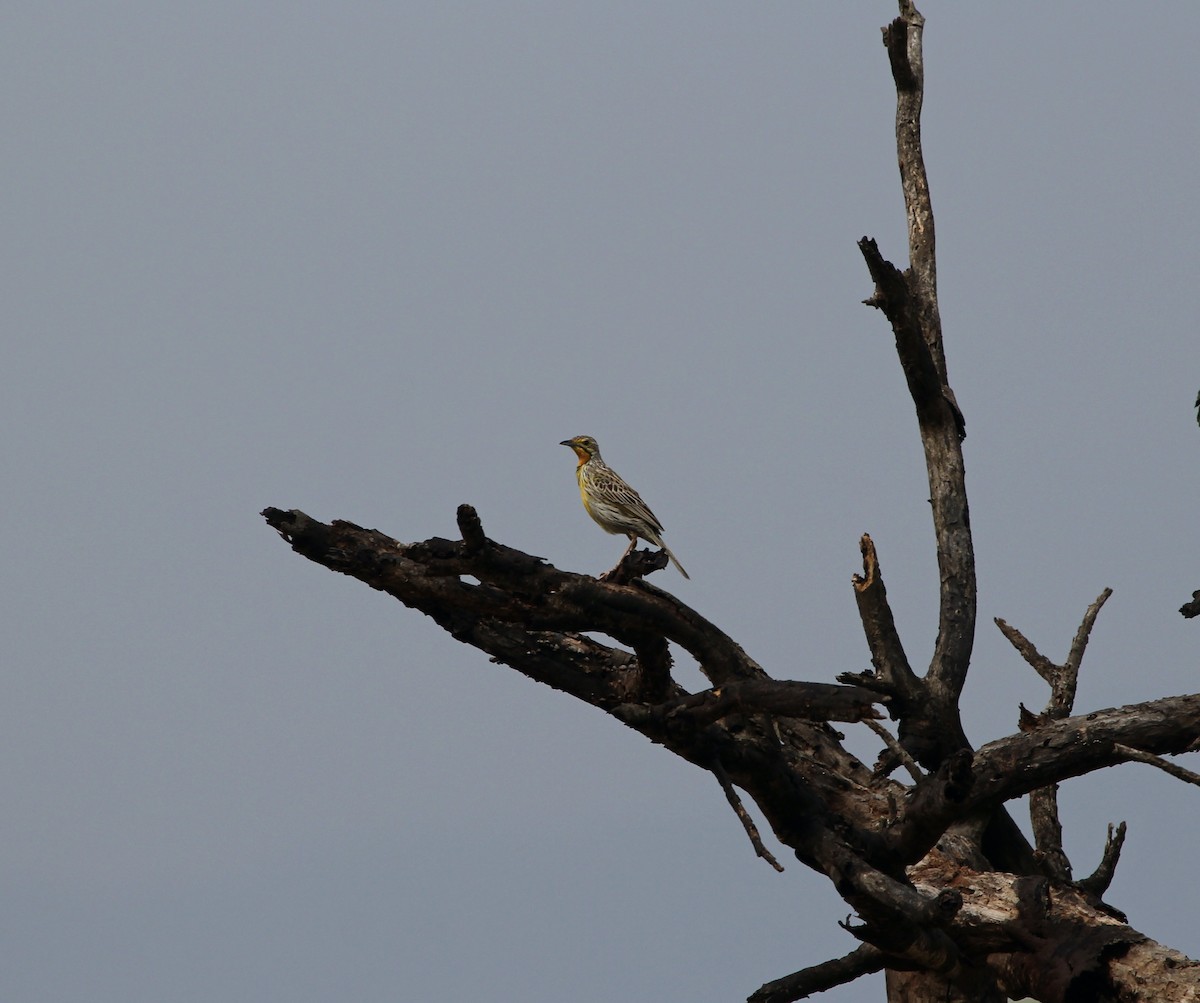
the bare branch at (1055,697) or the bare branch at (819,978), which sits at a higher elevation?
the bare branch at (1055,697)

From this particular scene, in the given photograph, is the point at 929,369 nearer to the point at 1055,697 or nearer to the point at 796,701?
the point at 1055,697

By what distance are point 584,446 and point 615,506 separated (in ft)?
5.25

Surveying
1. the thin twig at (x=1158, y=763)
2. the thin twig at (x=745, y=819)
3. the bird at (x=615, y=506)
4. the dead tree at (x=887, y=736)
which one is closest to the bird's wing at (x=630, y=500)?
the bird at (x=615, y=506)

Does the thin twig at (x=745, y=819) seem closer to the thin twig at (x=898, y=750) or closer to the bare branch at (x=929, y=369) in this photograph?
the thin twig at (x=898, y=750)

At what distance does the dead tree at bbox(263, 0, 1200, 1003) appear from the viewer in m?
9.49

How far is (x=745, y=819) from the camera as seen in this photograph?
29.4 feet

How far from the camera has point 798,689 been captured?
341 inches

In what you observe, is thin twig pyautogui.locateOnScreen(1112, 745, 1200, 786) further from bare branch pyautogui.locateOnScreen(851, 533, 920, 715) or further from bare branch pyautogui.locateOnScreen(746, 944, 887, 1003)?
bare branch pyautogui.locateOnScreen(746, 944, 887, 1003)

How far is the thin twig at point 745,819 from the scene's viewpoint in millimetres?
8680

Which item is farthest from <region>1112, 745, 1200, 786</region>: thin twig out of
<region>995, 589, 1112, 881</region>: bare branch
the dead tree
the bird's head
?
the bird's head

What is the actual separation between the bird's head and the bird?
20.9 inches

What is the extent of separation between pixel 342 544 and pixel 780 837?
3593 millimetres

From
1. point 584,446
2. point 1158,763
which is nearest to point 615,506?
point 584,446

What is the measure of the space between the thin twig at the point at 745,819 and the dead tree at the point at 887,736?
0.05 ft
